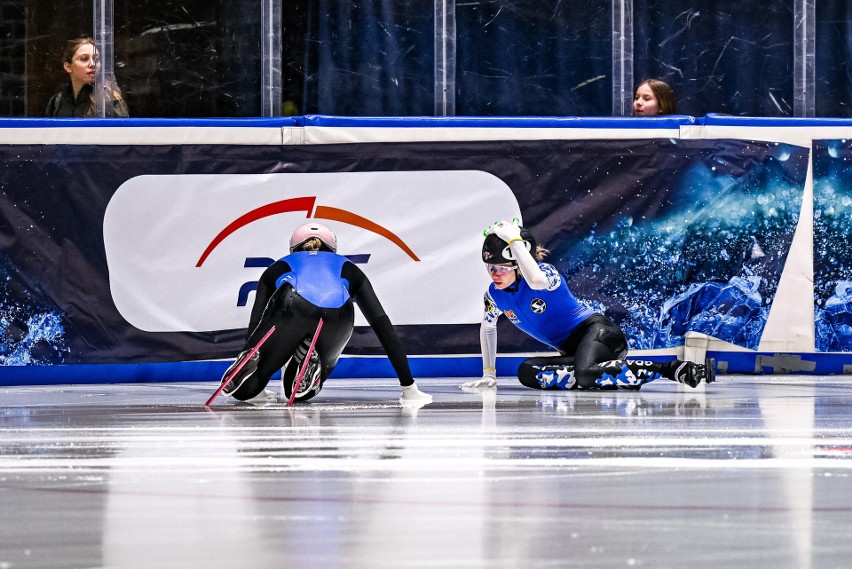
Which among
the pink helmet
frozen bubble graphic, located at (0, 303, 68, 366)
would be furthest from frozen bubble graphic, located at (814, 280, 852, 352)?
frozen bubble graphic, located at (0, 303, 68, 366)

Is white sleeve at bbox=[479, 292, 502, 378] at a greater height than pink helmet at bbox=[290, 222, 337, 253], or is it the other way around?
pink helmet at bbox=[290, 222, 337, 253]

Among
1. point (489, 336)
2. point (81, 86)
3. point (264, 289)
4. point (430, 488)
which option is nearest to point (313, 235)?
point (264, 289)

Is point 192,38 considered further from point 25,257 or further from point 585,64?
point 585,64

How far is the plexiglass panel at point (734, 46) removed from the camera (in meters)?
10.3

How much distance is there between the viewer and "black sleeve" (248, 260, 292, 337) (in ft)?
22.9

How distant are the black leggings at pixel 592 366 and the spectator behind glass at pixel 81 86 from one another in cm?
376

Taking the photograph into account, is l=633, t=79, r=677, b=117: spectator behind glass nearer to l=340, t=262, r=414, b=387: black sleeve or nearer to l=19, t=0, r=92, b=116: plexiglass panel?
l=340, t=262, r=414, b=387: black sleeve

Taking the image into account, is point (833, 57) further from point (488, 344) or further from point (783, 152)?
point (488, 344)

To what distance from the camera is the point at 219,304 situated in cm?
949

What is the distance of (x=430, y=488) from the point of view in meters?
3.61

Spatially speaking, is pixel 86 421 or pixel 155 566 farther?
pixel 86 421

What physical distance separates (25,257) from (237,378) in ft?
10.3

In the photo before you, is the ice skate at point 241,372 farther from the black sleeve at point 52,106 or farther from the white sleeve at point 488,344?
the black sleeve at point 52,106

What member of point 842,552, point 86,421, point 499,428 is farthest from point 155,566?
point 86,421
